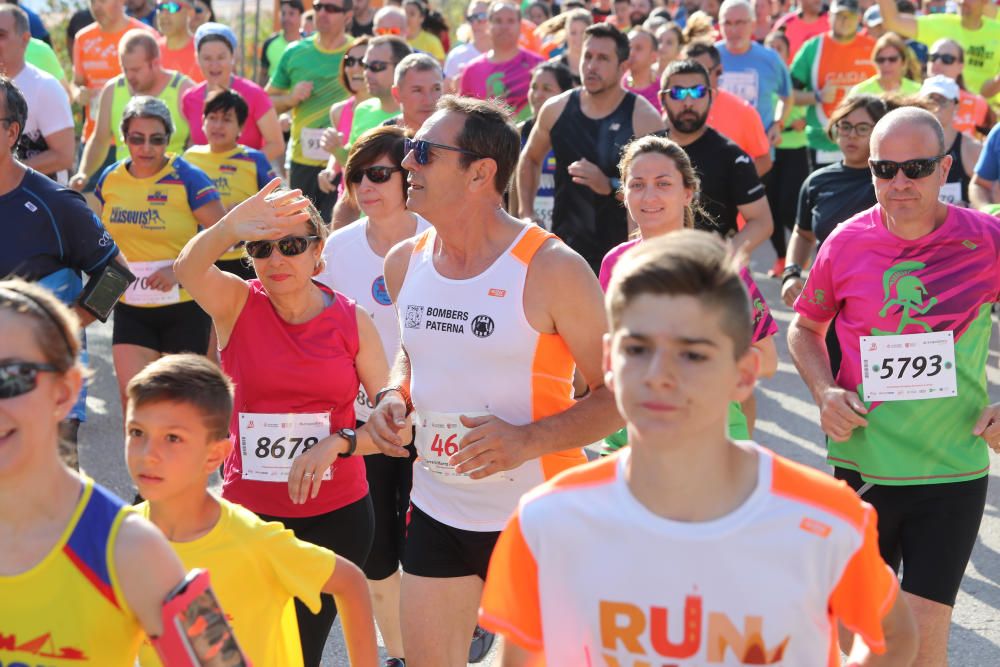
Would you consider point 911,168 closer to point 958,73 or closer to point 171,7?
point 958,73

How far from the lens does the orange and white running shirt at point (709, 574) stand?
2.37 meters

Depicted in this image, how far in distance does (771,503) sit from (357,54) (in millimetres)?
7768

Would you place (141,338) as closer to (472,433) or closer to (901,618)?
(472,433)

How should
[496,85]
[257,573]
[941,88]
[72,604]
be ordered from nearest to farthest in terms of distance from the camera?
[72,604] < [257,573] < [941,88] < [496,85]

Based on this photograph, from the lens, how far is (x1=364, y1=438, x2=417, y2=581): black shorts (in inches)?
201

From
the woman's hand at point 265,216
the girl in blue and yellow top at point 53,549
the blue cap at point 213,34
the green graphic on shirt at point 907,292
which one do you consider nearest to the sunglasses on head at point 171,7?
the blue cap at point 213,34

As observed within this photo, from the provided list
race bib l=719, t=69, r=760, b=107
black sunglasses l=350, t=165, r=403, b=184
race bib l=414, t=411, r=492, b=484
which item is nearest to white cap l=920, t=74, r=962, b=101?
race bib l=719, t=69, r=760, b=107

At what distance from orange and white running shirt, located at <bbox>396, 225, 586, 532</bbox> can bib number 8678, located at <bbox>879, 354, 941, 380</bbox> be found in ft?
3.54

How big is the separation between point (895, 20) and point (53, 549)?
29.3ft

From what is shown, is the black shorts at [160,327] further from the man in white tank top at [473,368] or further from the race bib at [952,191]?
the race bib at [952,191]

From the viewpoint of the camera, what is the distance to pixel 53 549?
2.33m

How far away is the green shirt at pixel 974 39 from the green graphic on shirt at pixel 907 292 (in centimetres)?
777

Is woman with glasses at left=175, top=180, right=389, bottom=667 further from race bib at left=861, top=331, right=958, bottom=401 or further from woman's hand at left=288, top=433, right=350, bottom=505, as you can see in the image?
race bib at left=861, top=331, right=958, bottom=401

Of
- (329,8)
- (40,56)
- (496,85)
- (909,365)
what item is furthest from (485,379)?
(329,8)
